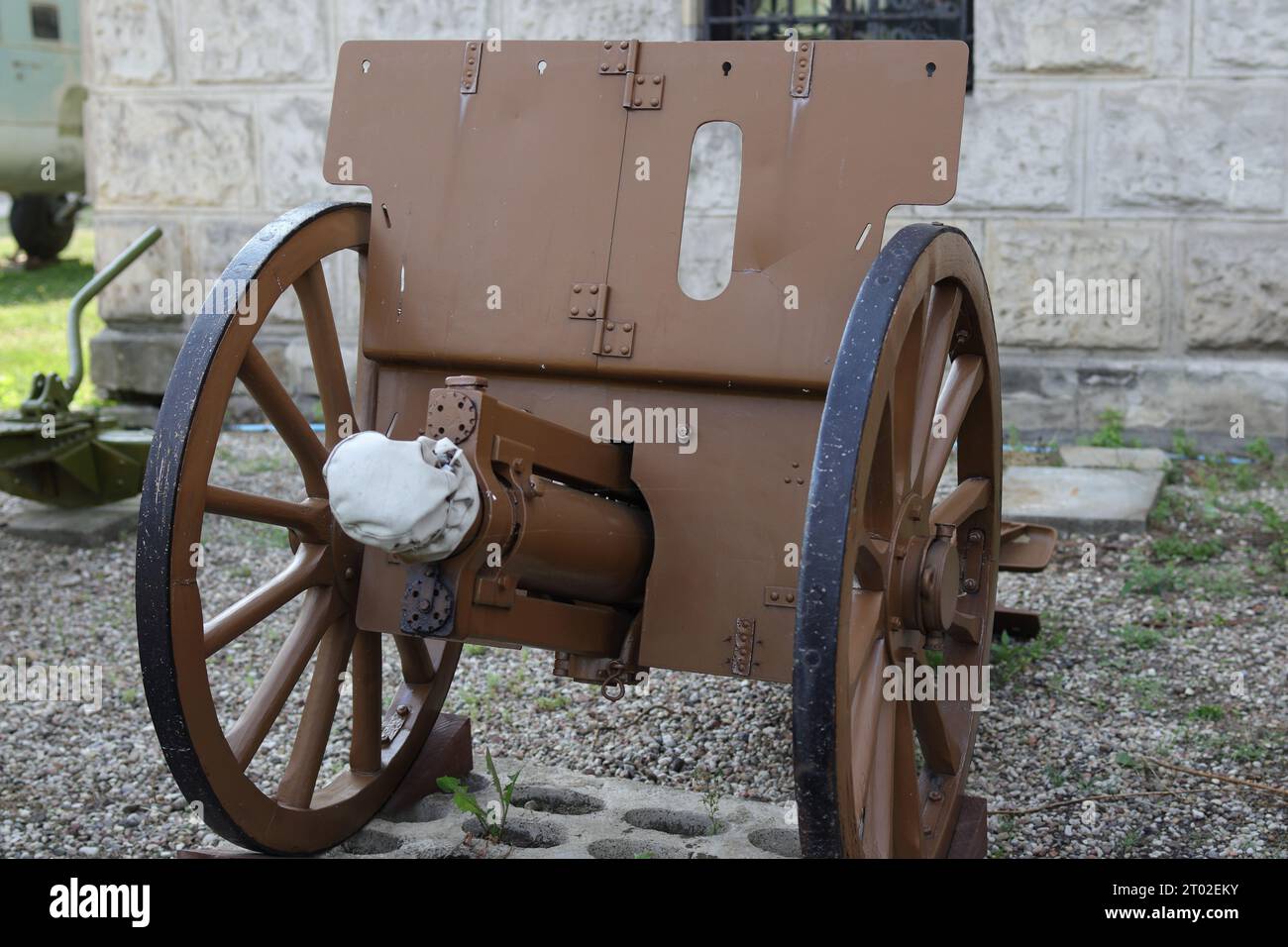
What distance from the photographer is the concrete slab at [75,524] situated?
5.08m

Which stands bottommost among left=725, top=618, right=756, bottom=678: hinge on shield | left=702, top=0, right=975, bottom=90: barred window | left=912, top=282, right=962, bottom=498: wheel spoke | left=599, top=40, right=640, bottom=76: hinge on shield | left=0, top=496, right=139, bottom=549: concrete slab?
left=0, top=496, right=139, bottom=549: concrete slab

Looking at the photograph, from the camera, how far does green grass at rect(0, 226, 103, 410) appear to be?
305 inches

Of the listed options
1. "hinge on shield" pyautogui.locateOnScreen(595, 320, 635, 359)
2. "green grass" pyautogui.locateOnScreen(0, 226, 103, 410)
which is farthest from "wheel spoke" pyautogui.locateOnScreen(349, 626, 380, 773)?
"green grass" pyautogui.locateOnScreen(0, 226, 103, 410)

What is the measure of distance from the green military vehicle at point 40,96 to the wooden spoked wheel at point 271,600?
10.1m

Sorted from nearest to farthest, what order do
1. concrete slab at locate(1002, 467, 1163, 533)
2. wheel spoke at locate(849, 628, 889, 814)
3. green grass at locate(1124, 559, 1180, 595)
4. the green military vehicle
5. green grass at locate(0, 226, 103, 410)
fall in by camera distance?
wheel spoke at locate(849, 628, 889, 814), green grass at locate(1124, 559, 1180, 595), concrete slab at locate(1002, 467, 1163, 533), green grass at locate(0, 226, 103, 410), the green military vehicle

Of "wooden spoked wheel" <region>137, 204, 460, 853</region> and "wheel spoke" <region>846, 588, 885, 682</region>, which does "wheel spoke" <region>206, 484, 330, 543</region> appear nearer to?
"wooden spoked wheel" <region>137, 204, 460, 853</region>

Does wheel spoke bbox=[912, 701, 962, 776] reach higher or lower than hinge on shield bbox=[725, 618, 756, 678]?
lower

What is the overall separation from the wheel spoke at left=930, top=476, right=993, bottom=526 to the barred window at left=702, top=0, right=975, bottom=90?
10.9ft

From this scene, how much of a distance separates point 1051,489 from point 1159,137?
1.52 m

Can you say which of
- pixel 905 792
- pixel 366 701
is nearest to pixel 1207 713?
pixel 905 792

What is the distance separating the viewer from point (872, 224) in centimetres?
256

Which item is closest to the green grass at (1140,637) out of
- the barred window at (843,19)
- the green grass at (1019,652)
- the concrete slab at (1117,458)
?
the green grass at (1019,652)

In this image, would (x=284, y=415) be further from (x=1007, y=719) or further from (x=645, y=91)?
(x=1007, y=719)

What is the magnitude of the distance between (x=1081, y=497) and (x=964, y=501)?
231 cm
